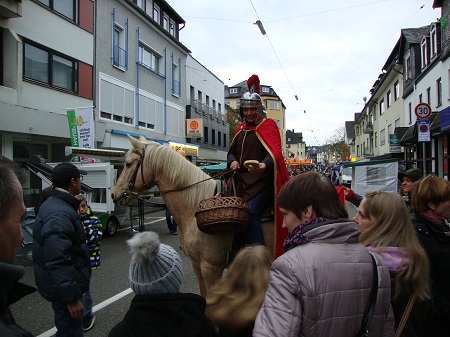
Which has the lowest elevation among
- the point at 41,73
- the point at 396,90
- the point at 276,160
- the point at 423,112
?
the point at 276,160

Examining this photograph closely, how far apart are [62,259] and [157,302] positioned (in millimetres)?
1703

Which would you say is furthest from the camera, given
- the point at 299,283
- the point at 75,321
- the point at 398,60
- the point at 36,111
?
the point at 398,60

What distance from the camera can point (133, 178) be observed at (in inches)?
152

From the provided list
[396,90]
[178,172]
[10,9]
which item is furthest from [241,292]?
[396,90]

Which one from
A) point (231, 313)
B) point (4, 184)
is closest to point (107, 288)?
point (231, 313)

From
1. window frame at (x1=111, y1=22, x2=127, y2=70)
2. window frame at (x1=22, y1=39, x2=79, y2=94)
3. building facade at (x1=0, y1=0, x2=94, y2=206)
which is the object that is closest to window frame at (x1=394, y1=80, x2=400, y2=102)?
window frame at (x1=111, y1=22, x2=127, y2=70)

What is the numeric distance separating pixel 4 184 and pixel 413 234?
7.13ft

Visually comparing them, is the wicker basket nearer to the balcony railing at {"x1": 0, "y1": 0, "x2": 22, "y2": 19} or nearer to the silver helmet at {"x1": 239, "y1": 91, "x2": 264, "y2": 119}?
the silver helmet at {"x1": 239, "y1": 91, "x2": 264, "y2": 119}

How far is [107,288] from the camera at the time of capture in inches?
234

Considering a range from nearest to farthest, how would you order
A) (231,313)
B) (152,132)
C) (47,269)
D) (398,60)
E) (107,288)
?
(231,313), (47,269), (107,288), (152,132), (398,60)

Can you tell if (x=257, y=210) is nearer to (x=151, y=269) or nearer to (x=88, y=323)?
(x=151, y=269)

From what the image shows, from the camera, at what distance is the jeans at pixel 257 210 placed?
3352 millimetres

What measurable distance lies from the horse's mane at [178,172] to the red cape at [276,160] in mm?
683

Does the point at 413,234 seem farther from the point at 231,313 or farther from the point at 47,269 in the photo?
the point at 47,269
